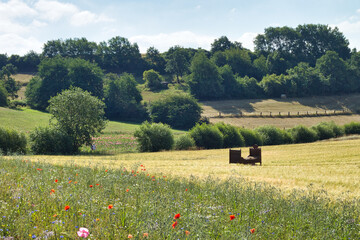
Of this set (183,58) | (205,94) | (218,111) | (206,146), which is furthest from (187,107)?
(183,58)

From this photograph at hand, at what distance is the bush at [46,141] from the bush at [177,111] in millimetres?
47439

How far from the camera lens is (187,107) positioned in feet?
285

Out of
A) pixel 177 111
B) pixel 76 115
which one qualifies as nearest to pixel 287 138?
pixel 76 115

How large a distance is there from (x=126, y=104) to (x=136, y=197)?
291ft

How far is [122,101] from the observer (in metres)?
95.5

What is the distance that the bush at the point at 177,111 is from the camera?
3406 inches

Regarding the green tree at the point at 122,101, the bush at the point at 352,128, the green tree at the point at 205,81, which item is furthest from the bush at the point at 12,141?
the green tree at the point at 205,81

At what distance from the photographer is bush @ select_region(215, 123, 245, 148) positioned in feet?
178

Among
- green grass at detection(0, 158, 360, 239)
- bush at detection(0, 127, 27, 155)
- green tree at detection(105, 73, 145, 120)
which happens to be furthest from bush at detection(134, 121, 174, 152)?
green tree at detection(105, 73, 145, 120)

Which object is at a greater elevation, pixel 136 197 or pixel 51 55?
pixel 51 55

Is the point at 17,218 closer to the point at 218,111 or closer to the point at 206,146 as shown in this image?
the point at 206,146

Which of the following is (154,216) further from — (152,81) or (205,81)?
(152,81)

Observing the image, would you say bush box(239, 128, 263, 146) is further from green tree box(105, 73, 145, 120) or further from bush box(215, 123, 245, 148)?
green tree box(105, 73, 145, 120)

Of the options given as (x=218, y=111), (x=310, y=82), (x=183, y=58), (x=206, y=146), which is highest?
(x=183, y=58)
